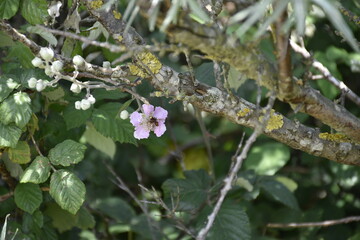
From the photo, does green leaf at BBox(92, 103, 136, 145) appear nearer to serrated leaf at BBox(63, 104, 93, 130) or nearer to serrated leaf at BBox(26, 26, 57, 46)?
serrated leaf at BBox(63, 104, 93, 130)

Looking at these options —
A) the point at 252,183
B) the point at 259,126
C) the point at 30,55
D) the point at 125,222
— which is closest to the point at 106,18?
the point at 30,55

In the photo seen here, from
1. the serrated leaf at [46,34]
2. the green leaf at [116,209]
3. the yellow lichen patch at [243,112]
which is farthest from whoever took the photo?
the green leaf at [116,209]

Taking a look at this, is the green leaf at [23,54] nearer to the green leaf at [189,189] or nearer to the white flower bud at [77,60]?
the white flower bud at [77,60]

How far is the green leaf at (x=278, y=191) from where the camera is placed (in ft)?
5.81

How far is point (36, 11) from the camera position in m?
1.34

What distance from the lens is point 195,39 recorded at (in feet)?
2.87

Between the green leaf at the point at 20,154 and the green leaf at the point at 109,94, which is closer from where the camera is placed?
the green leaf at the point at 20,154

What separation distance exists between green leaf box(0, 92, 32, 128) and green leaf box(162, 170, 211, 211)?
513 mm

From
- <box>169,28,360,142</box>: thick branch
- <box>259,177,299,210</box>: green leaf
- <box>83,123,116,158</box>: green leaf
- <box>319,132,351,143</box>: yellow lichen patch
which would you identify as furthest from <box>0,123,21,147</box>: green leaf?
<box>259,177,299,210</box>: green leaf

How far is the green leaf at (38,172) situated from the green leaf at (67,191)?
2 centimetres

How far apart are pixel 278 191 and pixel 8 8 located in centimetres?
99

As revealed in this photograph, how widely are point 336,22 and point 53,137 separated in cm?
100

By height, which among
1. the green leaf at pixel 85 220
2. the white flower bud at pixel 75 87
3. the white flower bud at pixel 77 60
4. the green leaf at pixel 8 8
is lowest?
the green leaf at pixel 85 220

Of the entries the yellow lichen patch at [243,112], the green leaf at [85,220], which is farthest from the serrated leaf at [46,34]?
the green leaf at [85,220]
